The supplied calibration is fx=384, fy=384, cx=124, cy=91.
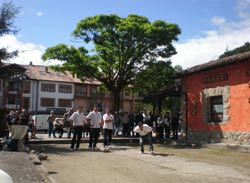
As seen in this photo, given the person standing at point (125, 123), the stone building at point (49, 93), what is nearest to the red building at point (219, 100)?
the person standing at point (125, 123)

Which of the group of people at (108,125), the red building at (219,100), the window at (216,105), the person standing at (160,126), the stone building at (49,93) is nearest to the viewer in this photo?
the group of people at (108,125)

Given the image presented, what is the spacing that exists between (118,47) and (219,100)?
7599mm

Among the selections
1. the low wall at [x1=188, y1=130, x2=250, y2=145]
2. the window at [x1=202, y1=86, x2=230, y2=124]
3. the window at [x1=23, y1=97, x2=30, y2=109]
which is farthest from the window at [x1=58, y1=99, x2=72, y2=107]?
the window at [x1=202, y1=86, x2=230, y2=124]

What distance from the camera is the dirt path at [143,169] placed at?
8.90m

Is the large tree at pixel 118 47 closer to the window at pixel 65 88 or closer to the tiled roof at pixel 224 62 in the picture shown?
the tiled roof at pixel 224 62

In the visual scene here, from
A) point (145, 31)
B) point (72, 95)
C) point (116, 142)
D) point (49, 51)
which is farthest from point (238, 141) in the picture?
point (72, 95)

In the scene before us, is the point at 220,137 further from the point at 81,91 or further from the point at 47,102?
the point at 81,91

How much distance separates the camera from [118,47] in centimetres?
2356

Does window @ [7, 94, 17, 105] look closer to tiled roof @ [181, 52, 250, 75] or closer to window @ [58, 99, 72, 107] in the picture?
window @ [58, 99, 72, 107]

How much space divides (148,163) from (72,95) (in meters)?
59.0

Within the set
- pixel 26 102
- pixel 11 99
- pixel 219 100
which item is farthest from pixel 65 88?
pixel 219 100

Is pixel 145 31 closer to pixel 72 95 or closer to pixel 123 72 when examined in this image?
pixel 123 72

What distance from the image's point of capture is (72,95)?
69.8 metres

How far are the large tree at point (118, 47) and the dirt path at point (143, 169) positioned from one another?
10.5 meters
